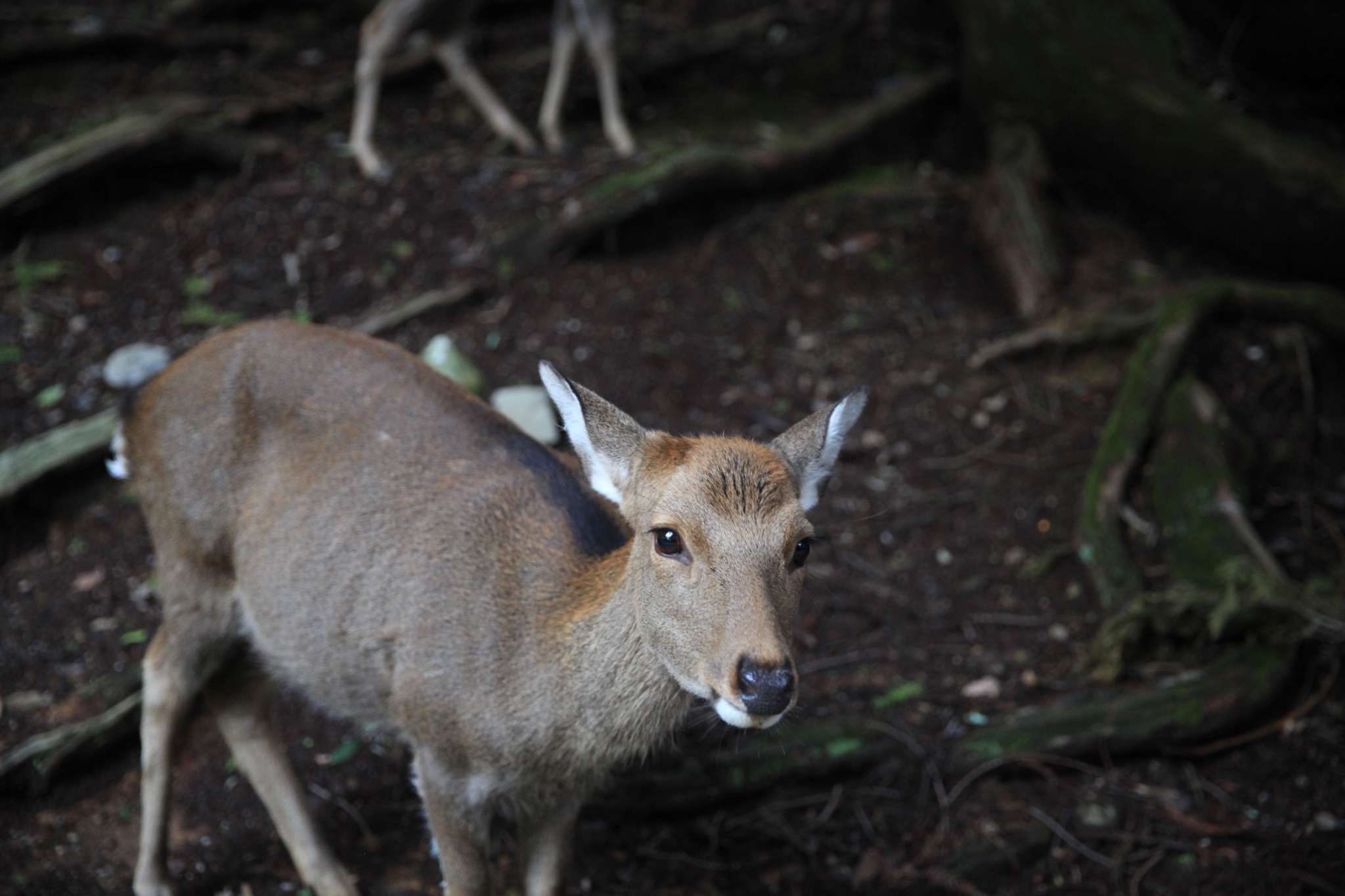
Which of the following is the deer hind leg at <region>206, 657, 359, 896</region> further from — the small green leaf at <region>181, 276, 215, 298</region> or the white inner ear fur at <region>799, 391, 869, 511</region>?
the small green leaf at <region>181, 276, 215, 298</region>

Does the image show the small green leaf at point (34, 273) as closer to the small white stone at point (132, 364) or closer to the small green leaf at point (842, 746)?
the small white stone at point (132, 364)

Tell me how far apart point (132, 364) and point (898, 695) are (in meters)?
4.27

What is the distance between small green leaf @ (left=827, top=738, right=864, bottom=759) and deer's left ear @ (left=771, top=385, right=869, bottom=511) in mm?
1545

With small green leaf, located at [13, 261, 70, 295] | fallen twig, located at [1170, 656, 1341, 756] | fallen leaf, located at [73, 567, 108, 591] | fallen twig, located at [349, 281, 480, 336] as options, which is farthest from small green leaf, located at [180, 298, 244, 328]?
fallen twig, located at [1170, 656, 1341, 756]

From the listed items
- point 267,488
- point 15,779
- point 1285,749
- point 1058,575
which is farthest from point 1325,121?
point 15,779

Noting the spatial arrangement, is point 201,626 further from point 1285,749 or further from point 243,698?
point 1285,749

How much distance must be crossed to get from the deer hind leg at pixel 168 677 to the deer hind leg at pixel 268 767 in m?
0.15

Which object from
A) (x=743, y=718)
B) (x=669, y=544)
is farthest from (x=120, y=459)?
(x=743, y=718)

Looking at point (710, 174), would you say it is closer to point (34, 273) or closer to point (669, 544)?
point (34, 273)

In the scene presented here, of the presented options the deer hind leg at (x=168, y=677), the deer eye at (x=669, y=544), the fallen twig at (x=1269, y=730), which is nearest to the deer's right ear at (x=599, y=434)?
the deer eye at (x=669, y=544)

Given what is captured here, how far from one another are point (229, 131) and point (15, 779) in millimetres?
4474

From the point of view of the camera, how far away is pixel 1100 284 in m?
6.73

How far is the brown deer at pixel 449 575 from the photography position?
3006mm

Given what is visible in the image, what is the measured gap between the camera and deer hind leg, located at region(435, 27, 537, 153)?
24.5 ft
